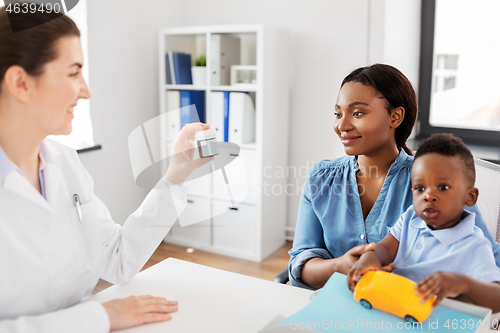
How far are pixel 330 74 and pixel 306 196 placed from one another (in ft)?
6.26

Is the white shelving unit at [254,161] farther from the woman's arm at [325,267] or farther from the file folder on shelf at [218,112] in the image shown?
the woman's arm at [325,267]

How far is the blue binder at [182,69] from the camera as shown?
3.09 m

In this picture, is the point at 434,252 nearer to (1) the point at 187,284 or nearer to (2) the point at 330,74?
(1) the point at 187,284

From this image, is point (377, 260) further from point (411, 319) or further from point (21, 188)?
point (21, 188)

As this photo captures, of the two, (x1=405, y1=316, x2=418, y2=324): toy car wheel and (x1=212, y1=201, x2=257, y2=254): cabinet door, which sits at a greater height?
(x1=405, y1=316, x2=418, y2=324): toy car wheel

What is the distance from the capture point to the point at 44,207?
946 millimetres

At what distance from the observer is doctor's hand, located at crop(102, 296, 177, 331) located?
35.3 inches

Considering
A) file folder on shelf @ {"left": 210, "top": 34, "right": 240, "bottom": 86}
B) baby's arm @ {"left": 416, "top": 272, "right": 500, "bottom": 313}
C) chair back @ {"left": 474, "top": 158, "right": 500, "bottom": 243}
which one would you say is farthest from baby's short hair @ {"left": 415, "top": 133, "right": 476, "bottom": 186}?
file folder on shelf @ {"left": 210, "top": 34, "right": 240, "bottom": 86}

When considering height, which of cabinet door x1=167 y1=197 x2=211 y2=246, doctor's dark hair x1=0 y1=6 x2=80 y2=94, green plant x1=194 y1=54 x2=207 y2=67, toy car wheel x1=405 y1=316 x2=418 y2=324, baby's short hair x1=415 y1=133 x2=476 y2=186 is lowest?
cabinet door x1=167 y1=197 x2=211 y2=246

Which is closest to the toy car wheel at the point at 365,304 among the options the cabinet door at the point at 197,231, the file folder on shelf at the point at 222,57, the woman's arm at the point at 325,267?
the woman's arm at the point at 325,267

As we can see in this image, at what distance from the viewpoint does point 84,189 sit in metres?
1.10

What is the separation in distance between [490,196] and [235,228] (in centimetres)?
200

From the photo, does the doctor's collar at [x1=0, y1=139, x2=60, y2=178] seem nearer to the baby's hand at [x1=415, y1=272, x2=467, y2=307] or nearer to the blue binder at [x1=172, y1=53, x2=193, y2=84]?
the baby's hand at [x1=415, y1=272, x2=467, y2=307]

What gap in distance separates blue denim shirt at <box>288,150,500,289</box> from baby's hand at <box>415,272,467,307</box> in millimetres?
470
